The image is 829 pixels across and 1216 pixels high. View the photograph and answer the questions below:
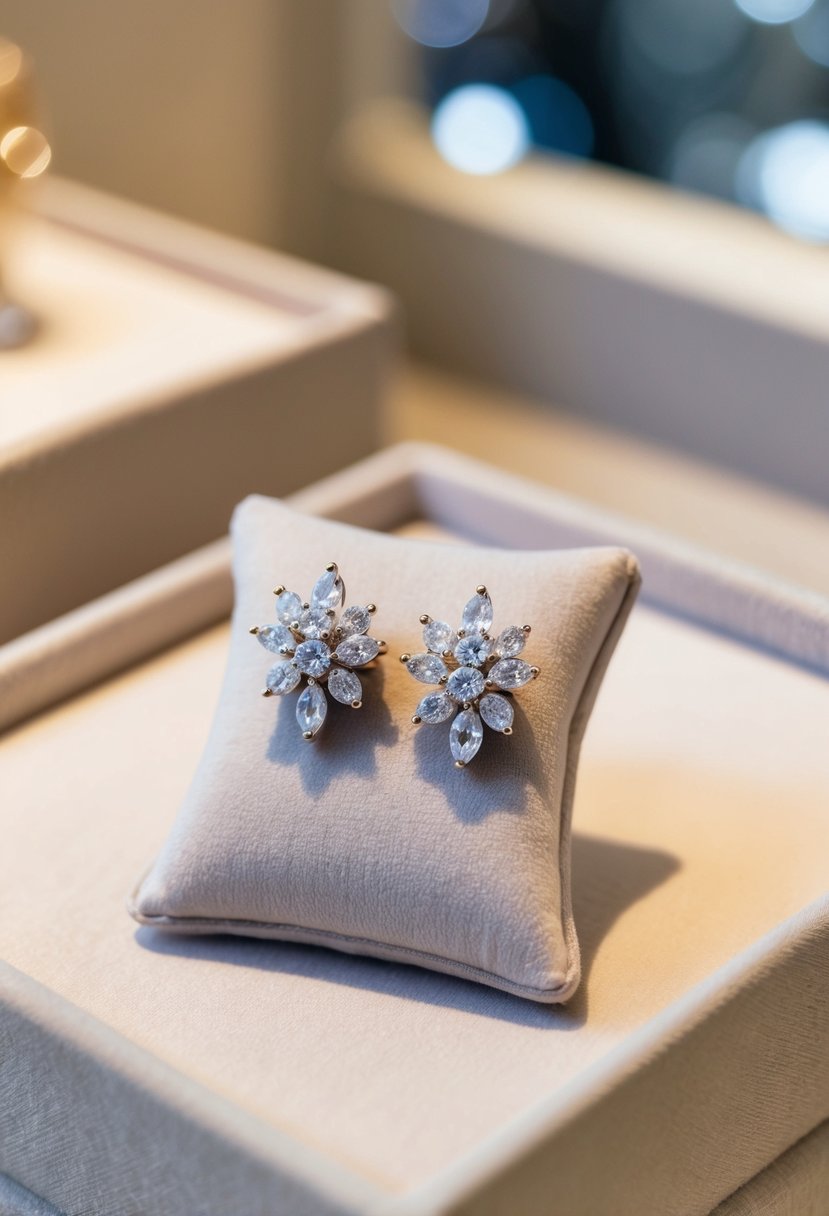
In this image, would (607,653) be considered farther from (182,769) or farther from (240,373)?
(240,373)

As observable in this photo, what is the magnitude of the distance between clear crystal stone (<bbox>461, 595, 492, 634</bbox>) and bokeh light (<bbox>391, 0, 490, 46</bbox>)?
1.94 meters

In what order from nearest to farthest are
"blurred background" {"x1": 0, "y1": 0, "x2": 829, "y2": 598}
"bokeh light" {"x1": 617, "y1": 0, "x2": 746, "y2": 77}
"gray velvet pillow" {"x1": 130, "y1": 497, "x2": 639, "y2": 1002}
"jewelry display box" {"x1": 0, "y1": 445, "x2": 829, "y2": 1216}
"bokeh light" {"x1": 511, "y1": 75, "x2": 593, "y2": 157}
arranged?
"jewelry display box" {"x1": 0, "y1": 445, "x2": 829, "y2": 1216} → "gray velvet pillow" {"x1": 130, "y1": 497, "x2": 639, "y2": 1002} → "blurred background" {"x1": 0, "y1": 0, "x2": 829, "y2": 598} → "bokeh light" {"x1": 617, "y1": 0, "x2": 746, "y2": 77} → "bokeh light" {"x1": 511, "y1": 75, "x2": 593, "y2": 157}

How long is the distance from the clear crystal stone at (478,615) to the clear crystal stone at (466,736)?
0.05 meters

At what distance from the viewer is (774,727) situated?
1105mm

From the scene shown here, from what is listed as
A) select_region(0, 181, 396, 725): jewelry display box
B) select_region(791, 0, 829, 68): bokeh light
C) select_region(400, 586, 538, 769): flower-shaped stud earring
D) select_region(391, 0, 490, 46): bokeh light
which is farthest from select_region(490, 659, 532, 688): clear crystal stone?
select_region(391, 0, 490, 46): bokeh light

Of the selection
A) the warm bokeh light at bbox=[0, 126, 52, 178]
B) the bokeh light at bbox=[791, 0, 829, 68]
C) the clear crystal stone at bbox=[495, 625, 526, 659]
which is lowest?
the clear crystal stone at bbox=[495, 625, 526, 659]

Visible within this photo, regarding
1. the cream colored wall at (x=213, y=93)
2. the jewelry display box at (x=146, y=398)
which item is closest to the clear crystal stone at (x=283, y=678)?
the jewelry display box at (x=146, y=398)

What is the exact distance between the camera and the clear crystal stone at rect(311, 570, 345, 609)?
93 centimetres

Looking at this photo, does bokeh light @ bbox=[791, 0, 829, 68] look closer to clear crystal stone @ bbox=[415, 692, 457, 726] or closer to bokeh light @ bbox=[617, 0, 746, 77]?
bokeh light @ bbox=[617, 0, 746, 77]

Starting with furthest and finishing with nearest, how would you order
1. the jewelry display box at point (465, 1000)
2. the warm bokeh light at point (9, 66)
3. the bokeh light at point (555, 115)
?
1. the bokeh light at point (555, 115)
2. the warm bokeh light at point (9, 66)
3. the jewelry display box at point (465, 1000)

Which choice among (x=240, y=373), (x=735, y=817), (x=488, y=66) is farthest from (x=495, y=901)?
(x=488, y=66)

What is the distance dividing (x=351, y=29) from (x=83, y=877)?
78.9 inches

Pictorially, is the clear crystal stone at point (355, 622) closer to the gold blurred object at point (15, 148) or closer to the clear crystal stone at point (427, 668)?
the clear crystal stone at point (427, 668)

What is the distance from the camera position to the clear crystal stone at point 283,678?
0.92 m
